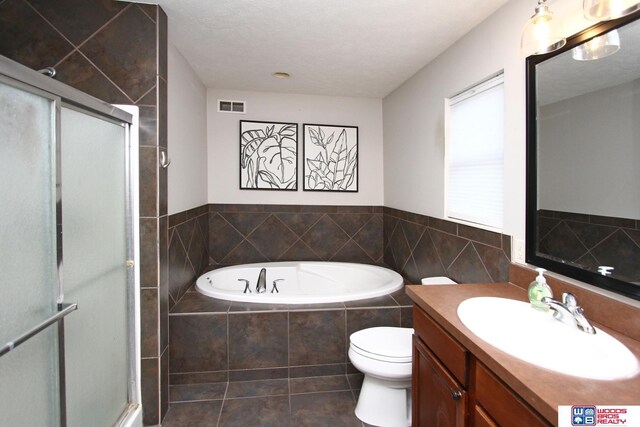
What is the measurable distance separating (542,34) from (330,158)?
255cm

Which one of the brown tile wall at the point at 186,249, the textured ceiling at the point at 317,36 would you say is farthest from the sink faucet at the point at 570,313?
the brown tile wall at the point at 186,249

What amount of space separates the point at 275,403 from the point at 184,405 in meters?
0.58

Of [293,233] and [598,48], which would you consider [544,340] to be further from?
[293,233]

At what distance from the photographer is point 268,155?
3672 mm

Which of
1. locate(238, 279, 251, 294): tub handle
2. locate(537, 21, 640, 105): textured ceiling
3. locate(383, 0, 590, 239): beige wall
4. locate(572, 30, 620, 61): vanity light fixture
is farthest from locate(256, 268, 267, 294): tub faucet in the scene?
locate(572, 30, 620, 61): vanity light fixture

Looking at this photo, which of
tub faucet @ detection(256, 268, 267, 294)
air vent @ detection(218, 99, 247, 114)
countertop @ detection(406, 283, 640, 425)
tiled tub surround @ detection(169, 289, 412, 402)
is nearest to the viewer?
countertop @ detection(406, 283, 640, 425)

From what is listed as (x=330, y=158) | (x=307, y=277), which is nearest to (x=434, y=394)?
(x=307, y=277)

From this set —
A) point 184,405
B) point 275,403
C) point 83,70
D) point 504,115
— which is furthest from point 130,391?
point 504,115

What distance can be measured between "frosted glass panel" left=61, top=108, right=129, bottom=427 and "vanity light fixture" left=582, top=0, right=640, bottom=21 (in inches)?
77.7

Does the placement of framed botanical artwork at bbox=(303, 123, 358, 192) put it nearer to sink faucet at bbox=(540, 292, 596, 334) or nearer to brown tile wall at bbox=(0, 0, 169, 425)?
brown tile wall at bbox=(0, 0, 169, 425)

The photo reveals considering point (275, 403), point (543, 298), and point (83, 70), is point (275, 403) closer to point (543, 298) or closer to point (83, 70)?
point (543, 298)

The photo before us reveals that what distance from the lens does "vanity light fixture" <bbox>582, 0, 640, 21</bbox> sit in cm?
109

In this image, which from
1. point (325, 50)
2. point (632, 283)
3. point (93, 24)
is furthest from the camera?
point (325, 50)

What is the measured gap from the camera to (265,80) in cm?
323
